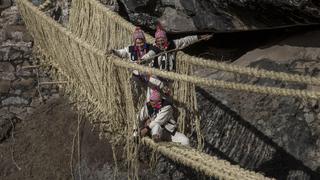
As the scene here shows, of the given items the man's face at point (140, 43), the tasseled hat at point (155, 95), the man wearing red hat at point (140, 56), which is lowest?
the tasseled hat at point (155, 95)

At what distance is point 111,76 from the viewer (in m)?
5.65

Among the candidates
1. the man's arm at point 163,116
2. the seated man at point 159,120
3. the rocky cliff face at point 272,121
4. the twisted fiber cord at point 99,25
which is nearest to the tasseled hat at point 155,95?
the seated man at point 159,120

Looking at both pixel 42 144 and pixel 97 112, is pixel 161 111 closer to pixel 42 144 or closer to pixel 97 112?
pixel 97 112

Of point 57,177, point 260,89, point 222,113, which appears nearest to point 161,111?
point 222,113

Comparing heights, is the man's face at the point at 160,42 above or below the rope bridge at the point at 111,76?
above

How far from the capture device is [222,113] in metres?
6.11

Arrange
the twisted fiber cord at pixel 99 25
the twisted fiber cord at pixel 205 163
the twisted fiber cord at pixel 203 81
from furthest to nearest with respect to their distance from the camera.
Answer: the twisted fiber cord at pixel 99 25, the twisted fiber cord at pixel 205 163, the twisted fiber cord at pixel 203 81

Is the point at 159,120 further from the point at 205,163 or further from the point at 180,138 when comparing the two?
the point at 205,163

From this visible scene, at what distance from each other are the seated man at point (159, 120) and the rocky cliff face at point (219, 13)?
1.19 meters

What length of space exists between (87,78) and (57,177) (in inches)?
49.0

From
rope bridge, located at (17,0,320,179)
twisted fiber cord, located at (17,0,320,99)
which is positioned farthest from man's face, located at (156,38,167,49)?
twisted fiber cord, located at (17,0,320,99)

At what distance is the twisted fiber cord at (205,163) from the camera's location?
434 cm

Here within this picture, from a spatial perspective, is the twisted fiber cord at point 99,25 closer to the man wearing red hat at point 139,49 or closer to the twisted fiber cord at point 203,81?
the twisted fiber cord at point 203,81

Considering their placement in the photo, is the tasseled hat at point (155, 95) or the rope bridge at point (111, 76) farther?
the tasseled hat at point (155, 95)
